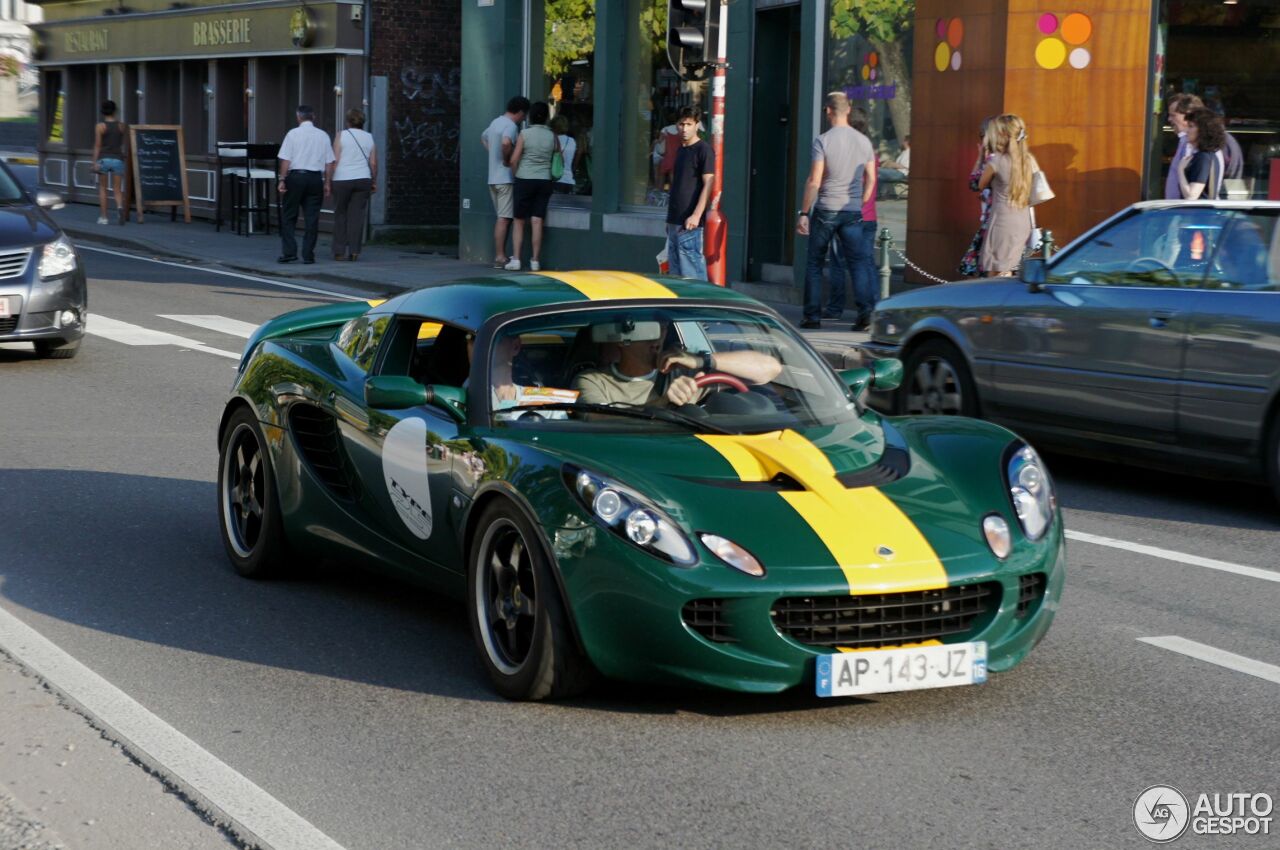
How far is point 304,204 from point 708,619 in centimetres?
2001

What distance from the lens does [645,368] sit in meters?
6.23

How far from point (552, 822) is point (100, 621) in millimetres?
2716

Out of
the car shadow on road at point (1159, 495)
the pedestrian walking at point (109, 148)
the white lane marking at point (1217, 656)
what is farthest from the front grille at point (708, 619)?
the pedestrian walking at point (109, 148)

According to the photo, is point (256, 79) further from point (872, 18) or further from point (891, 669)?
point (891, 669)

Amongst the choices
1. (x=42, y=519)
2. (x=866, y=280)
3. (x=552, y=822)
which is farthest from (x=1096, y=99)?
(x=552, y=822)

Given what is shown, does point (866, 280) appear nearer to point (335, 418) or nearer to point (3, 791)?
point (335, 418)

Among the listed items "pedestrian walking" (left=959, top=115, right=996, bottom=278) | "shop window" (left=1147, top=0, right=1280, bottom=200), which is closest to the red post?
"pedestrian walking" (left=959, top=115, right=996, bottom=278)

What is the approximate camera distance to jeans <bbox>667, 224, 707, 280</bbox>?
1716cm

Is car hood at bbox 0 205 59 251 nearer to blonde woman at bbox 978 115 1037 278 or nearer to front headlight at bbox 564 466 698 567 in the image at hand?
blonde woman at bbox 978 115 1037 278

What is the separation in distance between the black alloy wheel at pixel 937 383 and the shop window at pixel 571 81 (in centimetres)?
1267

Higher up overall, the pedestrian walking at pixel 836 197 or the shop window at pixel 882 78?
the shop window at pixel 882 78

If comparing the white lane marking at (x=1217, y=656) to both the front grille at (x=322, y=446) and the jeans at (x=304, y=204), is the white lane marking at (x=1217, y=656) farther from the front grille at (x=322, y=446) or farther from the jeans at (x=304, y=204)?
the jeans at (x=304, y=204)

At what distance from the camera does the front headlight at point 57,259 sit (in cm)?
1387

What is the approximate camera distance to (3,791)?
15.7 ft
